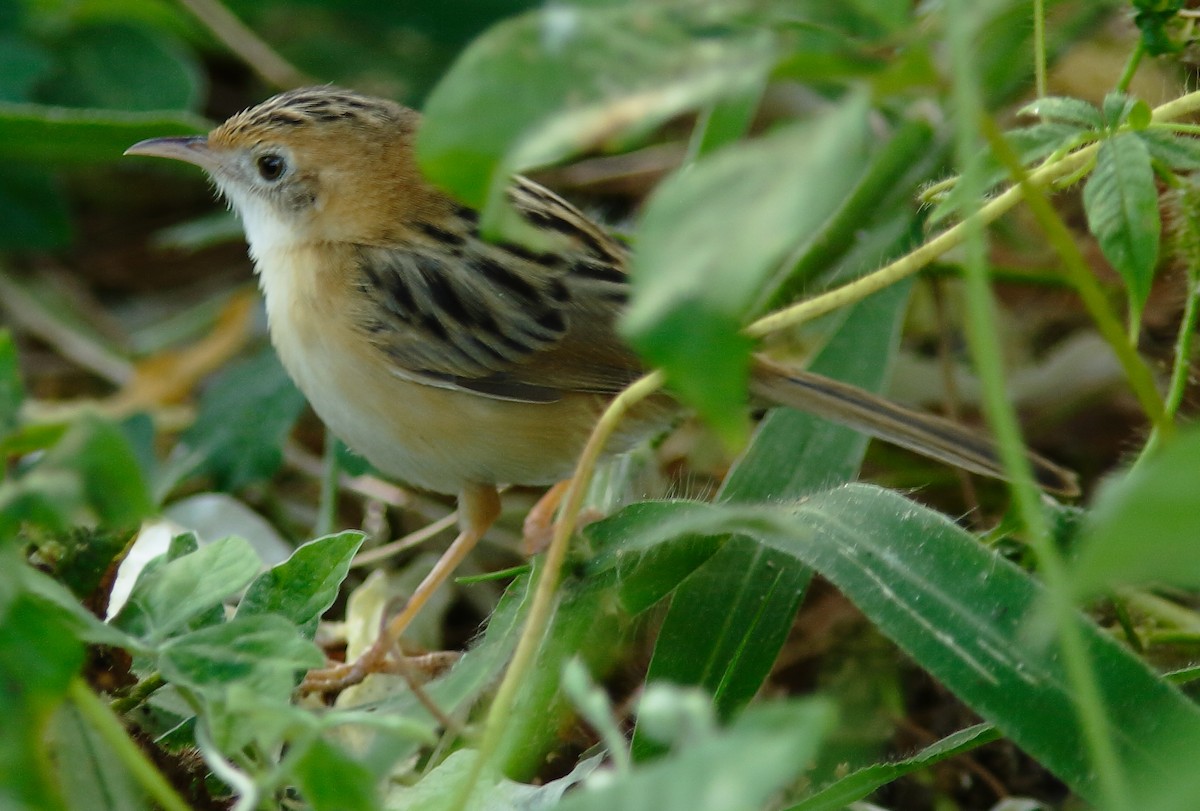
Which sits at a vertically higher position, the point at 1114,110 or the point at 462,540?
the point at 1114,110

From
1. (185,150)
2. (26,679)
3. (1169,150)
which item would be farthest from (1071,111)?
(185,150)

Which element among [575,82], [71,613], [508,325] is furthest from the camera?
[508,325]

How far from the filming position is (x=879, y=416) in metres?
2.90

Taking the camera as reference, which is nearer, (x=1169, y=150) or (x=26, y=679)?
(x=26, y=679)

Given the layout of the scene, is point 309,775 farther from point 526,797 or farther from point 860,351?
point 860,351

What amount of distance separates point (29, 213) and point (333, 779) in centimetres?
371

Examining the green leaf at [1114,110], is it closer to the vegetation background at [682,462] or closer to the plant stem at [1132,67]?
the vegetation background at [682,462]

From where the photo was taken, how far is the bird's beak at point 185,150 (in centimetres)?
349

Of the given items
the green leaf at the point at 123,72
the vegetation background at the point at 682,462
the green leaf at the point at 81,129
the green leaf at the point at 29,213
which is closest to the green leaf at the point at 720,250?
the vegetation background at the point at 682,462

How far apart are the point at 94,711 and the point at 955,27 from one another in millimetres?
1360

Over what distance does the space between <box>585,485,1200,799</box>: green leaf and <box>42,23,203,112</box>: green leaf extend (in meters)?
2.98

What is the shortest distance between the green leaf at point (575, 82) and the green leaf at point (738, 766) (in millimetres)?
613

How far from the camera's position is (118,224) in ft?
17.5

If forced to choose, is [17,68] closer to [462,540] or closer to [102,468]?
[462,540]
